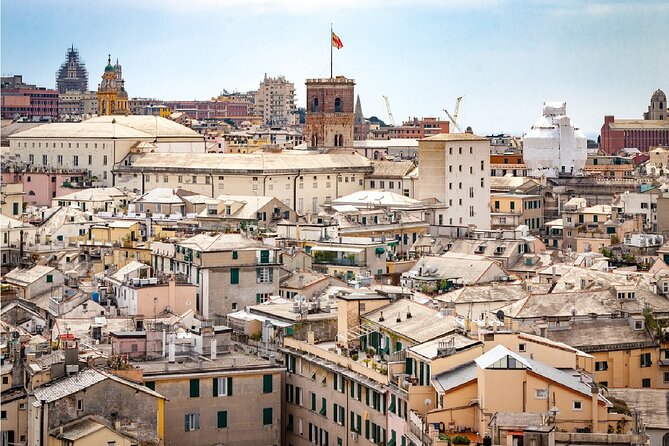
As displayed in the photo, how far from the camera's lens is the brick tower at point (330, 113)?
8819 centimetres

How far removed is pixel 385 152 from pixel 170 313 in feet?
198

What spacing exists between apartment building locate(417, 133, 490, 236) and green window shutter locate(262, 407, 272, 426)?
35.3 m

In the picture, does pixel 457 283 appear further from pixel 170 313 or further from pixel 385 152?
pixel 385 152

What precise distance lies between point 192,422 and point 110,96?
89898 millimetres

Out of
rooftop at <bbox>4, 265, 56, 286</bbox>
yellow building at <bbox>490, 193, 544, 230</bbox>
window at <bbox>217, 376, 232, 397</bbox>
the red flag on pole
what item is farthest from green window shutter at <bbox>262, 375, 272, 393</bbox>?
the red flag on pole

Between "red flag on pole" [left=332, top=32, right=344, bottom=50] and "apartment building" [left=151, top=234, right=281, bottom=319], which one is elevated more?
"red flag on pole" [left=332, top=32, right=344, bottom=50]

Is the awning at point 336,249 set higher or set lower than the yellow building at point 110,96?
lower

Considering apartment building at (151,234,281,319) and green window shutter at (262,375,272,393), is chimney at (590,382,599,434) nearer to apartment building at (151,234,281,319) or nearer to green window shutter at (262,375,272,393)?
green window shutter at (262,375,272,393)

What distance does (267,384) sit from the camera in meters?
37.9

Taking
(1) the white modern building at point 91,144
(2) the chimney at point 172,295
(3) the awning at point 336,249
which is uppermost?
(1) the white modern building at point 91,144

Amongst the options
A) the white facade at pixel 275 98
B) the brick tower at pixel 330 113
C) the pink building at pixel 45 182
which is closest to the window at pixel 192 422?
the pink building at pixel 45 182

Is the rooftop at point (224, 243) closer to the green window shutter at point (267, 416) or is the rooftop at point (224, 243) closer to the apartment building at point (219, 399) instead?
the apartment building at point (219, 399)

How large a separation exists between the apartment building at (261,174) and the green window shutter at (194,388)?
127 feet

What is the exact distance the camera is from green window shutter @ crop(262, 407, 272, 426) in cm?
3788
